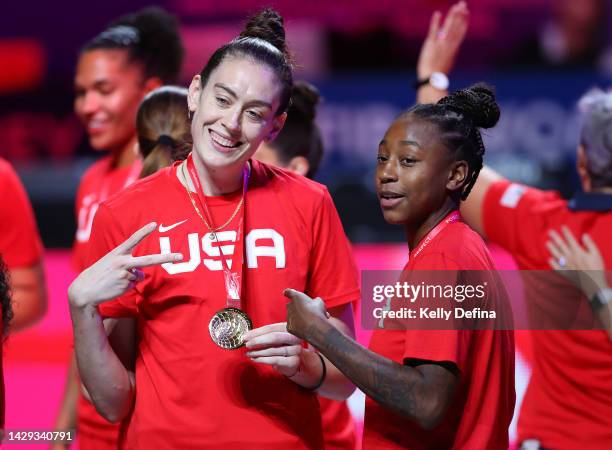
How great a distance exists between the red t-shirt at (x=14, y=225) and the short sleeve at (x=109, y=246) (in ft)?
4.35

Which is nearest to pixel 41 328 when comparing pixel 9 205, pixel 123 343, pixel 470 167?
pixel 9 205

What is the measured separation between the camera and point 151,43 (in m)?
4.22

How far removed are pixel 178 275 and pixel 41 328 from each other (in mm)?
4170

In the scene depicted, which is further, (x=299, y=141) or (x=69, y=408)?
(x=69, y=408)

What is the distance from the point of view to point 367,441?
2.34m

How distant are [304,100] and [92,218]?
0.87 metres

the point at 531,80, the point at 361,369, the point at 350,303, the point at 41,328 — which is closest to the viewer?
the point at 361,369

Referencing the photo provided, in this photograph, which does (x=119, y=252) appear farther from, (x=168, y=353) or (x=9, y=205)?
(x=9, y=205)

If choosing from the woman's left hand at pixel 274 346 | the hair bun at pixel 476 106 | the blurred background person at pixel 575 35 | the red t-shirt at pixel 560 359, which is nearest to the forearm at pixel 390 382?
the woman's left hand at pixel 274 346

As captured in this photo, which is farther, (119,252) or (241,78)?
(241,78)

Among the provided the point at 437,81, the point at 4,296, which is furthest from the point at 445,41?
the point at 4,296

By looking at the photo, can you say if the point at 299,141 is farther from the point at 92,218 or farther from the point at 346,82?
the point at 346,82

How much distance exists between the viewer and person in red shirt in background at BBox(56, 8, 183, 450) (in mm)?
3752

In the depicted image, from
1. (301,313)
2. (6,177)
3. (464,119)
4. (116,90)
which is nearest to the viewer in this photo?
(301,313)
